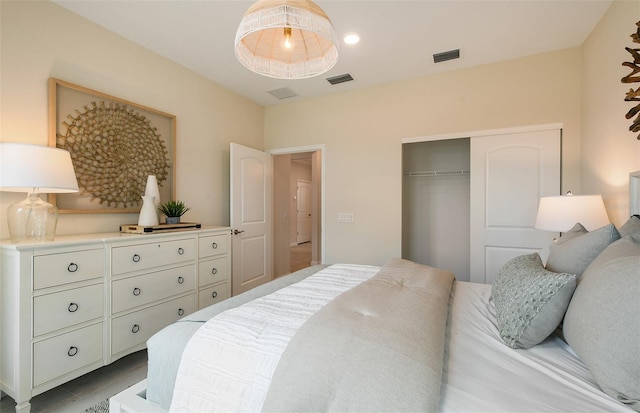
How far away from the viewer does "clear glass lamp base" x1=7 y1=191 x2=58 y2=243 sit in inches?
68.8

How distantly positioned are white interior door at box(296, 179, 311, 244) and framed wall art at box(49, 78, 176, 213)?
6035mm

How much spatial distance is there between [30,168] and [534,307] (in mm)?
2642

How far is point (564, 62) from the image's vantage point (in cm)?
272

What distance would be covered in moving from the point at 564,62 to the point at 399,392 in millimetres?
3456

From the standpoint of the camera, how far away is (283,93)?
3.76 m

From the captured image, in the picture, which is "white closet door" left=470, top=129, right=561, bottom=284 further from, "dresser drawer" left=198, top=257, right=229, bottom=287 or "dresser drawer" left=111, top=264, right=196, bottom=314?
"dresser drawer" left=111, top=264, right=196, bottom=314

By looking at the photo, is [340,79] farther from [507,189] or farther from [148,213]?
[148,213]

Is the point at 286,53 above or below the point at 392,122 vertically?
below

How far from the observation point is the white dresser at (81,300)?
1.58 m

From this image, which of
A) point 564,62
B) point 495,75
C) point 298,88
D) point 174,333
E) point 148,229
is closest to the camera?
point 174,333

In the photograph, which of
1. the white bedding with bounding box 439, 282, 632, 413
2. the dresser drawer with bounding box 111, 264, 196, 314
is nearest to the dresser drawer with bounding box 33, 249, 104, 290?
the dresser drawer with bounding box 111, 264, 196, 314

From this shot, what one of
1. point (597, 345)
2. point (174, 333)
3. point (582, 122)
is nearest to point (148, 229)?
point (174, 333)

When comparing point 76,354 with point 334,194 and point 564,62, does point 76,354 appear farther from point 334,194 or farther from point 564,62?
point 564,62

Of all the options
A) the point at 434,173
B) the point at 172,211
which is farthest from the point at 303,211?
the point at 172,211
